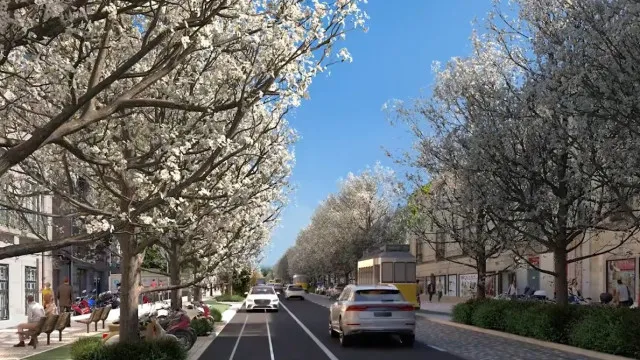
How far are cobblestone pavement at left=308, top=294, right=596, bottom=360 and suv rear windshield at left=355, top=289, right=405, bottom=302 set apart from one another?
1.58 metres

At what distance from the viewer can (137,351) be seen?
39.4ft

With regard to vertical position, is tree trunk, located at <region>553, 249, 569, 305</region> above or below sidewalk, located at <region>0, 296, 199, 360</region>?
above

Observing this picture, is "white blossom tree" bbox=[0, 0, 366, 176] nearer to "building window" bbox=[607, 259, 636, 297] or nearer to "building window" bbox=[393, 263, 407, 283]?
"building window" bbox=[393, 263, 407, 283]

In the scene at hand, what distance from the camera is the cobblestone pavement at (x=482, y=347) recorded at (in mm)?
15133

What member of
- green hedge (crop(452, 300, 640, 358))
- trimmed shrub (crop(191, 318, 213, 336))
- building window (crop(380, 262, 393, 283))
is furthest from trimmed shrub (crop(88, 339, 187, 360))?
building window (crop(380, 262, 393, 283))

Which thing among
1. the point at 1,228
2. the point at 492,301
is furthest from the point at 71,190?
the point at 1,228

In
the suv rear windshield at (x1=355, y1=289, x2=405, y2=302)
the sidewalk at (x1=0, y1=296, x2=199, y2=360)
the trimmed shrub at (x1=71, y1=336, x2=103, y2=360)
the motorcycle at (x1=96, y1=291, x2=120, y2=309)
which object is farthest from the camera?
the motorcycle at (x1=96, y1=291, x2=120, y2=309)

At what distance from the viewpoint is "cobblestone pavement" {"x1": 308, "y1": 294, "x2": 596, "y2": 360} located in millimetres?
15133

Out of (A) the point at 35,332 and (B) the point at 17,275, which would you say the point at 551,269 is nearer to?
(B) the point at 17,275

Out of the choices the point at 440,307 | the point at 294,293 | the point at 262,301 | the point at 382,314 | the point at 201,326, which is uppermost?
the point at 382,314

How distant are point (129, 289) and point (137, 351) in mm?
1251

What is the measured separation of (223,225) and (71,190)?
230 inches

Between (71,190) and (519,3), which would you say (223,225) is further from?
(519,3)

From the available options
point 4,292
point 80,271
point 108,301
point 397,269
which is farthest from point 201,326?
point 80,271
